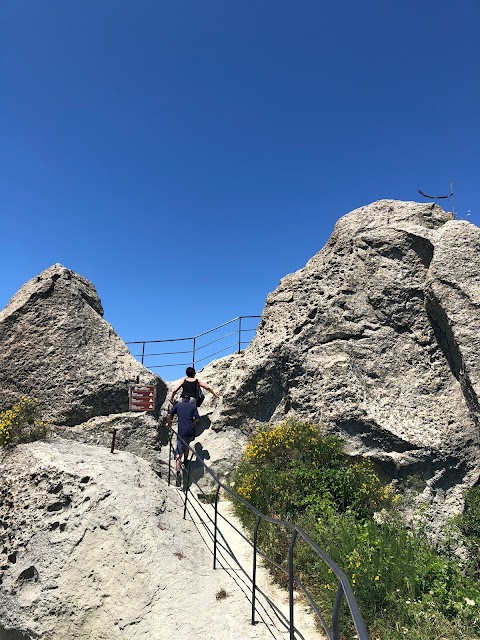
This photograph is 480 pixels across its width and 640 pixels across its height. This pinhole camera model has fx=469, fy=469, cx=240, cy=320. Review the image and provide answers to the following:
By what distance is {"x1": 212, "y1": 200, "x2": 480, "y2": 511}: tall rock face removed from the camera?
9.45 metres

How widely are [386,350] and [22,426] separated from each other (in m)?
7.80

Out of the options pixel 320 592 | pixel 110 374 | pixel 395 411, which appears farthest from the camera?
pixel 110 374

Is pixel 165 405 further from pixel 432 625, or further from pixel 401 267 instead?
pixel 432 625

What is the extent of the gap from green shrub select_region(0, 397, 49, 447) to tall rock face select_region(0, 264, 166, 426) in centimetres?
101

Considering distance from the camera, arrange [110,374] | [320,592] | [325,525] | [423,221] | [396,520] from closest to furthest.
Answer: [320,592] < [325,525] < [396,520] < [110,374] < [423,221]

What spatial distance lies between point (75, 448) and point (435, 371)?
7575 millimetres

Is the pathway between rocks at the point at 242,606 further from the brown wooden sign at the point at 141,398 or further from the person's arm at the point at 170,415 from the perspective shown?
the brown wooden sign at the point at 141,398

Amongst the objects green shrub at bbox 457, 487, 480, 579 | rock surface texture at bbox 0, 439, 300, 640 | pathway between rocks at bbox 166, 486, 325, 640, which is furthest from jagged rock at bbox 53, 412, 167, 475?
green shrub at bbox 457, 487, 480, 579

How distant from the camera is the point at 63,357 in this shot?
36.3 feet

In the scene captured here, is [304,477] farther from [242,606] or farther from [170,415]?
[170,415]

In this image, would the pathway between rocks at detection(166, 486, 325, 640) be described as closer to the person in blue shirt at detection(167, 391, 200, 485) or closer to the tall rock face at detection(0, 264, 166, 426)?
→ the person in blue shirt at detection(167, 391, 200, 485)

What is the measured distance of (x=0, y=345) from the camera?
11.2 metres

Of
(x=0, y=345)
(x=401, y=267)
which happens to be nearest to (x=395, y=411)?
(x=401, y=267)

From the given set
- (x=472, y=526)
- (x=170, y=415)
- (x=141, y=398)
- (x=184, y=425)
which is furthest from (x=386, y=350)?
(x=141, y=398)
